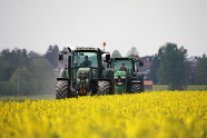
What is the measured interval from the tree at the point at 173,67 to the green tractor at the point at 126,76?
7147cm

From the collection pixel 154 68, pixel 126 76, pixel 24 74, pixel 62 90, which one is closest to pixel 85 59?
pixel 62 90

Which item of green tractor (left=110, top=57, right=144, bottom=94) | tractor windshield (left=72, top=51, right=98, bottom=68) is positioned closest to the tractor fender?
tractor windshield (left=72, top=51, right=98, bottom=68)

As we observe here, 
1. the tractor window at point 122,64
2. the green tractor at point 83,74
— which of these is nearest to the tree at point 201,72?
the tractor window at point 122,64

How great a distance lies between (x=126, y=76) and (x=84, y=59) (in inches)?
185

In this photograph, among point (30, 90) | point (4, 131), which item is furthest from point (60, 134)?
point (30, 90)

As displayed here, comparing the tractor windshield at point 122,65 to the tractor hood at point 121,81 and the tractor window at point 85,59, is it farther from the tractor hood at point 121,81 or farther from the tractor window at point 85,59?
the tractor window at point 85,59

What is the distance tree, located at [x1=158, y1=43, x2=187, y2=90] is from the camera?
92625mm

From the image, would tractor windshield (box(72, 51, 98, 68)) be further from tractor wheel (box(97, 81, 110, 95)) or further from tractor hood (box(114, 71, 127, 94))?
tractor hood (box(114, 71, 127, 94))

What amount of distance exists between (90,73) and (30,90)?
73641mm

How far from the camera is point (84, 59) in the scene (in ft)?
50.1

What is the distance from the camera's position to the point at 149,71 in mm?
115875

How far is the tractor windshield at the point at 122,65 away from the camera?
19987 millimetres

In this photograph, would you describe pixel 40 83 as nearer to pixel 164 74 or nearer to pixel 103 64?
pixel 164 74

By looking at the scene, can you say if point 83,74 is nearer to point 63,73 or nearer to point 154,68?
point 63,73
